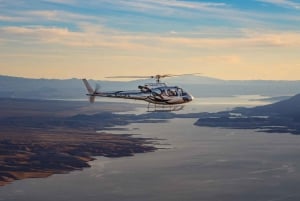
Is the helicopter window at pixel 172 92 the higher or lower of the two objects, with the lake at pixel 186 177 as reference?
higher

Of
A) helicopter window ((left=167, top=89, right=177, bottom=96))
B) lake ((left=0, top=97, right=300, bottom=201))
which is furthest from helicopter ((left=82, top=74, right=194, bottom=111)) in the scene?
lake ((left=0, top=97, right=300, bottom=201))

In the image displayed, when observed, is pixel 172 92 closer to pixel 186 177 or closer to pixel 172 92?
pixel 172 92

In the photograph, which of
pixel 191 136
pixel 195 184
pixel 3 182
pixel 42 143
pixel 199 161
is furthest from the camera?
pixel 191 136

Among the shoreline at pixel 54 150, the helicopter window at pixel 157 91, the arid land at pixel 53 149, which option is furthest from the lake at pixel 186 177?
the helicopter window at pixel 157 91

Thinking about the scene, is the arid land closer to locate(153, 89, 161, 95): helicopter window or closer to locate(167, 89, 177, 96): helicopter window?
locate(153, 89, 161, 95): helicopter window

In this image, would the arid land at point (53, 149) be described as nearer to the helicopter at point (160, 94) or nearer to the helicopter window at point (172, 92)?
the helicopter at point (160, 94)

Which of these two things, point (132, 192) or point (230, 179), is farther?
point (230, 179)

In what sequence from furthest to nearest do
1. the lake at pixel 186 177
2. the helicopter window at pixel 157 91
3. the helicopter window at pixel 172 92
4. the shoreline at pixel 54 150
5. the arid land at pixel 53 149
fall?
the arid land at pixel 53 149
the shoreline at pixel 54 150
the lake at pixel 186 177
the helicopter window at pixel 172 92
the helicopter window at pixel 157 91

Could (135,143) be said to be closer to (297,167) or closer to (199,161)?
(199,161)

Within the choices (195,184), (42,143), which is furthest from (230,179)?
(42,143)
